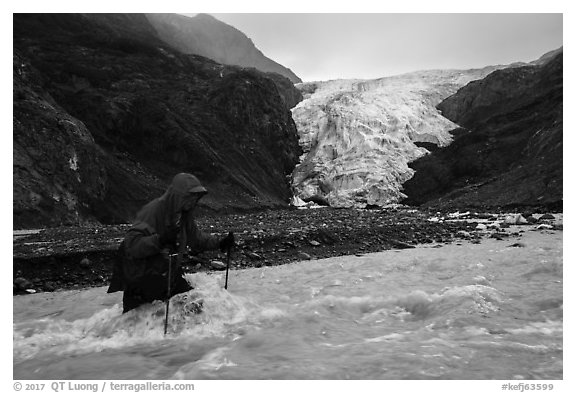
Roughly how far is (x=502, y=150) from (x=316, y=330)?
2330 inches

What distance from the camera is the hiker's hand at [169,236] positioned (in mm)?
6297

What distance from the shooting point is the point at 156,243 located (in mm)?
5984

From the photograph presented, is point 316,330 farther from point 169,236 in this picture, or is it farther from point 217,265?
point 217,265

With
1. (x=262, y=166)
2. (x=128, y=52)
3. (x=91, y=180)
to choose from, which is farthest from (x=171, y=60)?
(x=91, y=180)

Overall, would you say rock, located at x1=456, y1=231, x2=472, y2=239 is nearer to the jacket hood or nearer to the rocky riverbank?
the rocky riverbank

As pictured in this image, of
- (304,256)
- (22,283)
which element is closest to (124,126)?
(304,256)

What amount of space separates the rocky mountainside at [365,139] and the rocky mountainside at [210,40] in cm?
4840

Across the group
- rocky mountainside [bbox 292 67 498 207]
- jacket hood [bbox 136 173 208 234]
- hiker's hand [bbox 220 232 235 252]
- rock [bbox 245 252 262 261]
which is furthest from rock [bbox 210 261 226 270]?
rocky mountainside [bbox 292 67 498 207]

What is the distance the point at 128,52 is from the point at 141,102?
1354cm

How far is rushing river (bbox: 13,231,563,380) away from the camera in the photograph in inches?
193

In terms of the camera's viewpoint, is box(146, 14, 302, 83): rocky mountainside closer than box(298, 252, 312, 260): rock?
No

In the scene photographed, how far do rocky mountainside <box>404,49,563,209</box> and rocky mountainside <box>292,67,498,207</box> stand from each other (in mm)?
3492
